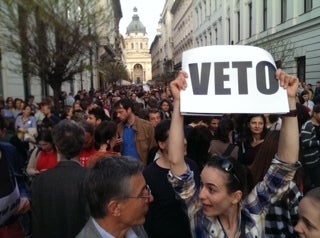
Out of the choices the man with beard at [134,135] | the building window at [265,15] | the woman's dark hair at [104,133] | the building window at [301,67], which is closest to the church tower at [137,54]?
the building window at [265,15]

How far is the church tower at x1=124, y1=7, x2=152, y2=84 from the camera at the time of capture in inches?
6486

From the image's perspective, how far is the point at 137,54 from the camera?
168 m

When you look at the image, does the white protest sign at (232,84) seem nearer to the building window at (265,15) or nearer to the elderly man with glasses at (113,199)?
the elderly man with glasses at (113,199)

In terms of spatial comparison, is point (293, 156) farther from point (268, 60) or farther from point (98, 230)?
point (98, 230)

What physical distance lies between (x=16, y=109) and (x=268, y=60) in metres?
10.4

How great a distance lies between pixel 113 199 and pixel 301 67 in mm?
21857

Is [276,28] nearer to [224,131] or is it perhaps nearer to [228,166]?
[224,131]

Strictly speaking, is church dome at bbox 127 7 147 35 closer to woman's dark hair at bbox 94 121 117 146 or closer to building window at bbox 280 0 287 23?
building window at bbox 280 0 287 23

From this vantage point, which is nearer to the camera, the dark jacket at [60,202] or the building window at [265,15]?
the dark jacket at [60,202]

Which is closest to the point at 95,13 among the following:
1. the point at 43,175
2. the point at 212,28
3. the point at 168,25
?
the point at 43,175

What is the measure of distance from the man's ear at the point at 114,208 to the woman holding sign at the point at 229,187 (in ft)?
1.77

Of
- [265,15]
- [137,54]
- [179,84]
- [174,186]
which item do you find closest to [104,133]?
[174,186]

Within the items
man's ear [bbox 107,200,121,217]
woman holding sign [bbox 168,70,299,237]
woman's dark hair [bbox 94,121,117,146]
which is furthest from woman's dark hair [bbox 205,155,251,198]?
woman's dark hair [bbox 94,121,117,146]

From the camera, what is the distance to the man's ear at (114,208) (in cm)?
206
